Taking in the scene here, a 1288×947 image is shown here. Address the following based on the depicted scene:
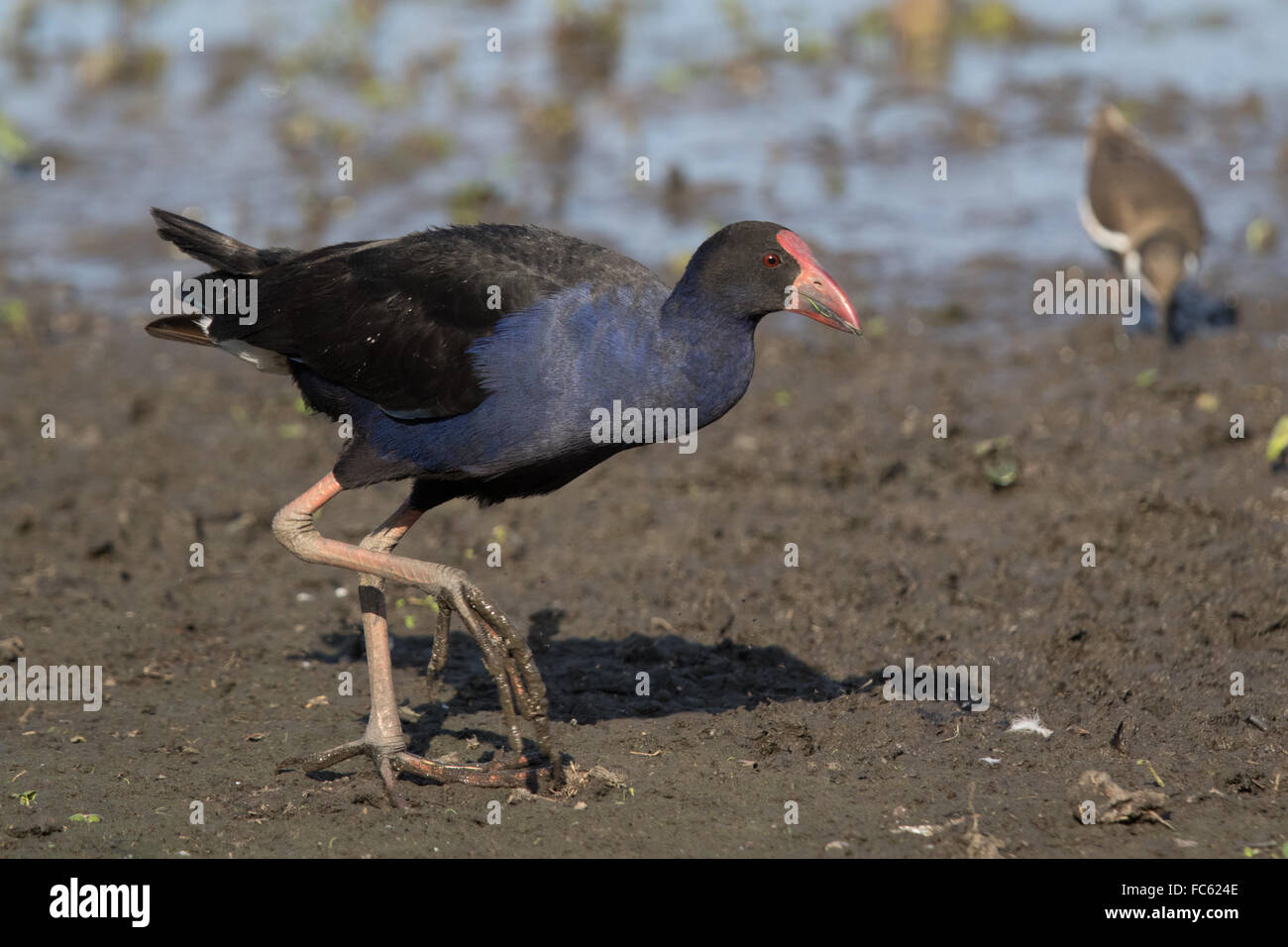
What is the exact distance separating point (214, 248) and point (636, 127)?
7.31 meters

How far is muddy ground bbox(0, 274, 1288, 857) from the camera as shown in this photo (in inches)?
196

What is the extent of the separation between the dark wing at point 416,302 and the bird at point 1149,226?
4897 millimetres

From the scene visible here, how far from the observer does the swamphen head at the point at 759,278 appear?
16.0ft

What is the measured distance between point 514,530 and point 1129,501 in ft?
9.21

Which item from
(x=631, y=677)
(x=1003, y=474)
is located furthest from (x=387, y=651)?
(x=1003, y=474)

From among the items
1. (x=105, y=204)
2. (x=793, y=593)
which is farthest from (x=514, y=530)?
(x=105, y=204)

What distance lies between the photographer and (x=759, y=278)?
493 centimetres

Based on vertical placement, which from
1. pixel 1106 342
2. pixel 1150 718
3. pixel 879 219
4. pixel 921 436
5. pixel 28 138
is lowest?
pixel 1150 718

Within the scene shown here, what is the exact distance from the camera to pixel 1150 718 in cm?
548

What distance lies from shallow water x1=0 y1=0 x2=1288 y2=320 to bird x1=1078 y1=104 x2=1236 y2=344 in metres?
0.42
